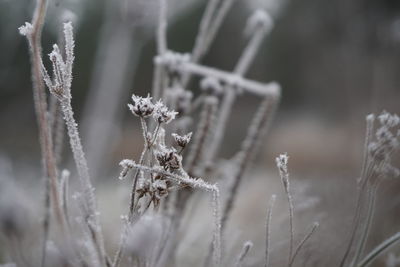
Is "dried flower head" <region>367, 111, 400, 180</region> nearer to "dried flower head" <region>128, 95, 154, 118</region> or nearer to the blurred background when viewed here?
"dried flower head" <region>128, 95, 154, 118</region>

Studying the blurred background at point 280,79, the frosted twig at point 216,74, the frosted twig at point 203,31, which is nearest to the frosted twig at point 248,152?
the frosted twig at point 216,74

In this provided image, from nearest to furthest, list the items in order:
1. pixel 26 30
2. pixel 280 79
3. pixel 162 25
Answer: pixel 26 30, pixel 162 25, pixel 280 79

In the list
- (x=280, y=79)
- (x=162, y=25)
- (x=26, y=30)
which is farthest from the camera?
(x=280, y=79)

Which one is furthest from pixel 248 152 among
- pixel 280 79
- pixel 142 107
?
pixel 280 79

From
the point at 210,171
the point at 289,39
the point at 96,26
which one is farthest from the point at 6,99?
the point at 210,171

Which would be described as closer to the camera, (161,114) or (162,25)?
(161,114)

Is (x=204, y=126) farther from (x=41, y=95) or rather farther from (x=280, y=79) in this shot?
(x=280, y=79)

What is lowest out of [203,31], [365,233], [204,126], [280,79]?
[365,233]

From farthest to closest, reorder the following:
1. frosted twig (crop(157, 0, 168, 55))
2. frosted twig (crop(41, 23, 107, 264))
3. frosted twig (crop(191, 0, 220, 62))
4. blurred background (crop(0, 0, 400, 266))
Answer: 1. blurred background (crop(0, 0, 400, 266))
2. frosted twig (crop(191, 0, 220, 62))
3. frosted twig (crop(157, 0, 168, 55))
4. frosted twig (crop(41, 23, 107, 264))

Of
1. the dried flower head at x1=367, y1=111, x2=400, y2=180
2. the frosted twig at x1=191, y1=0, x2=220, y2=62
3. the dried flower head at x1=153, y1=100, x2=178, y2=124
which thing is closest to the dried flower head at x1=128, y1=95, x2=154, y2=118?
the dried flower head at x1=153, y1=100, x2=178, y2=124

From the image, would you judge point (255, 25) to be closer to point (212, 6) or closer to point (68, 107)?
point (212, 6)

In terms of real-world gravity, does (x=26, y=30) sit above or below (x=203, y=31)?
below
